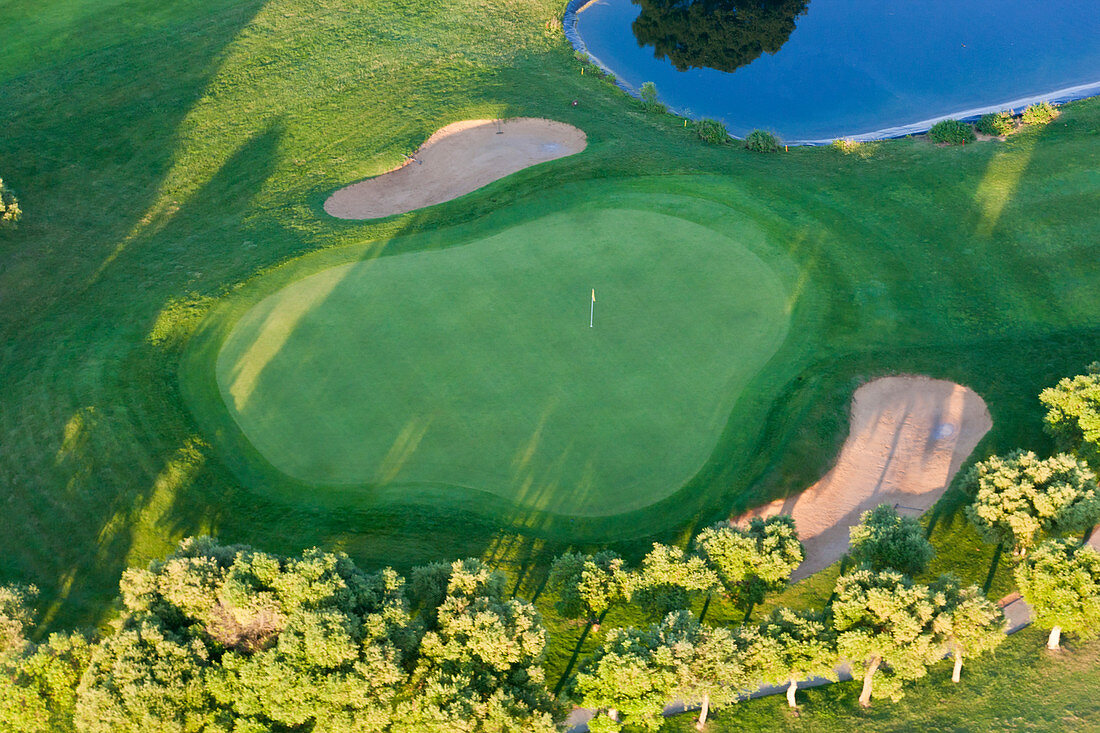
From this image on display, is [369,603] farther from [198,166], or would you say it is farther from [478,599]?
[198,166]

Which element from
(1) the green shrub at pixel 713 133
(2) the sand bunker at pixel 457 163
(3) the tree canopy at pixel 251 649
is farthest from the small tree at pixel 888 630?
(1) the green shrub at pixel 713 133

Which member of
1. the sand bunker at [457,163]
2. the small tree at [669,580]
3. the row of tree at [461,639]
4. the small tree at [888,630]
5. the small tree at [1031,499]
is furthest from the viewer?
the sand bunker at [457,163]

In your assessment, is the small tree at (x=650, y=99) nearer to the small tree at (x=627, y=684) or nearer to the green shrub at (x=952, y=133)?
the green shrub at (x=952, y=133)

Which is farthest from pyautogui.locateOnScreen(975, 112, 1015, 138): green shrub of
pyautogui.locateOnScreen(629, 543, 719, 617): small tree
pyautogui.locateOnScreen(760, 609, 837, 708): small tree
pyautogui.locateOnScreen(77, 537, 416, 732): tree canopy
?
pyautogui.locateOnScreen(77, 537, 416, 732): tree canopy

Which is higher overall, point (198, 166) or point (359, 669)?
point (198, 166)

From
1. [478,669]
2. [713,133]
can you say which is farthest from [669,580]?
[713,133]

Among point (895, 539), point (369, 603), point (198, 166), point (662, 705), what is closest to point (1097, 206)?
point (895, 539)
